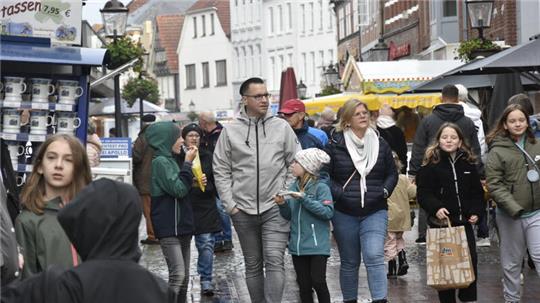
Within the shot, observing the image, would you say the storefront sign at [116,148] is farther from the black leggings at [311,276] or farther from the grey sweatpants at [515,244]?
the grey sweatpants at [515,244]

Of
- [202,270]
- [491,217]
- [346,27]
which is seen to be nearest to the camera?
[202,270]

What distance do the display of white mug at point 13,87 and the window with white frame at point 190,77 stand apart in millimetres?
99605

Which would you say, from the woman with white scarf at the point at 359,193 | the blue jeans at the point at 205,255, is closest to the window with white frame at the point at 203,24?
the blue jeans at the point at 205,255

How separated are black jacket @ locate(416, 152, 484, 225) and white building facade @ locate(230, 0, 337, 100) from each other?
72.8 m

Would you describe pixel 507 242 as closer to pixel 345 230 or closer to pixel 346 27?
pixel 345 230

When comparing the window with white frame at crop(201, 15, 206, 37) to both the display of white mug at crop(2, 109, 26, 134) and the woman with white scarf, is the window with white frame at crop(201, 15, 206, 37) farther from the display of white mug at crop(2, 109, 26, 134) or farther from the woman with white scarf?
the display of white mug at crop(2, 109, 26, 134)

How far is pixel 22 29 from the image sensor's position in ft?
34.1

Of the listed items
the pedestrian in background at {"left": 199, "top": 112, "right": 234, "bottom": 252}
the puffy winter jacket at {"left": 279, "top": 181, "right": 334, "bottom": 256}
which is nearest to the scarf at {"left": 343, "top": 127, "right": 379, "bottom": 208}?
the puffy winter jacket at {"left": 279, "top": 181, "right": 334, "bottom": 256}

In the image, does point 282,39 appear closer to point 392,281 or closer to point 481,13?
point 481,13

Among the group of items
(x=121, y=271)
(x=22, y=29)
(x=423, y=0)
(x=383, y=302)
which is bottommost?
(x=383, y=302)

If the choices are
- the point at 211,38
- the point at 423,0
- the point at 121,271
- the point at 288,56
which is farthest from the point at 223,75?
the point at 121,271

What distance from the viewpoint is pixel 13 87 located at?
10203mm

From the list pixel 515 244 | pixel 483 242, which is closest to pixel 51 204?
pixel 515 244

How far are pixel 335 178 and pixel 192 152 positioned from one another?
121 centimetres
